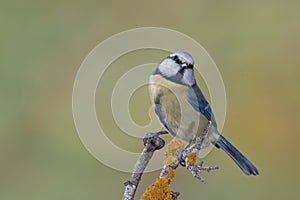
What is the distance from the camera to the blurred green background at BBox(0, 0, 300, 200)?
18.6 feet

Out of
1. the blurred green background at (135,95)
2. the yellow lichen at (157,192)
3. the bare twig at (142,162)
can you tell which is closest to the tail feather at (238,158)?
the bare twig at (142,162)

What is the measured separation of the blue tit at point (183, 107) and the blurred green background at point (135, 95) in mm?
2156

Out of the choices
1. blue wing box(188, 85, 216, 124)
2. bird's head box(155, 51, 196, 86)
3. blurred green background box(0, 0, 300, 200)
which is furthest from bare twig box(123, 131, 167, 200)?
blurred green background box(0, 0, 300, 200)

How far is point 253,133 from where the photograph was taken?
6.13 m

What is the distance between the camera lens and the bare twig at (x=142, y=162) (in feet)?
7.98

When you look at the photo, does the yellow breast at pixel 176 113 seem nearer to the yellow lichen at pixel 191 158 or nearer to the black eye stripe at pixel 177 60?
the black eye stripe at pixel 177 60

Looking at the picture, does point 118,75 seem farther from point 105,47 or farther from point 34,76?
point 34,76

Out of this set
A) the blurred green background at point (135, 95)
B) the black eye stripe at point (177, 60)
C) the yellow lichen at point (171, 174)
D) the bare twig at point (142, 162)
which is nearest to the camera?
the bare twig at point (142, 162)

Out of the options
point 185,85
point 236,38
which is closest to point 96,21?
point 236,38

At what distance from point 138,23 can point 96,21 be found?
1.28 ft

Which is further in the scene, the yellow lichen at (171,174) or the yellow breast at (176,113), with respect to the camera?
Answer: the yellow breast at (176,113)

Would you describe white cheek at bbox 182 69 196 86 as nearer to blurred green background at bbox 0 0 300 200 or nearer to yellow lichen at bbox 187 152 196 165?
yellow lichen at bbox 187 152 196 165

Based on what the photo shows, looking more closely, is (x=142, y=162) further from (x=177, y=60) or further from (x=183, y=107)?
(x=177, y=60)

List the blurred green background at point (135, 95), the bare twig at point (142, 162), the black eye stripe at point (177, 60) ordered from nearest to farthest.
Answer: the bare twig at point (142, 162), the black eye stripe at point (177, 60), the blurred green background at point (135, 95)
